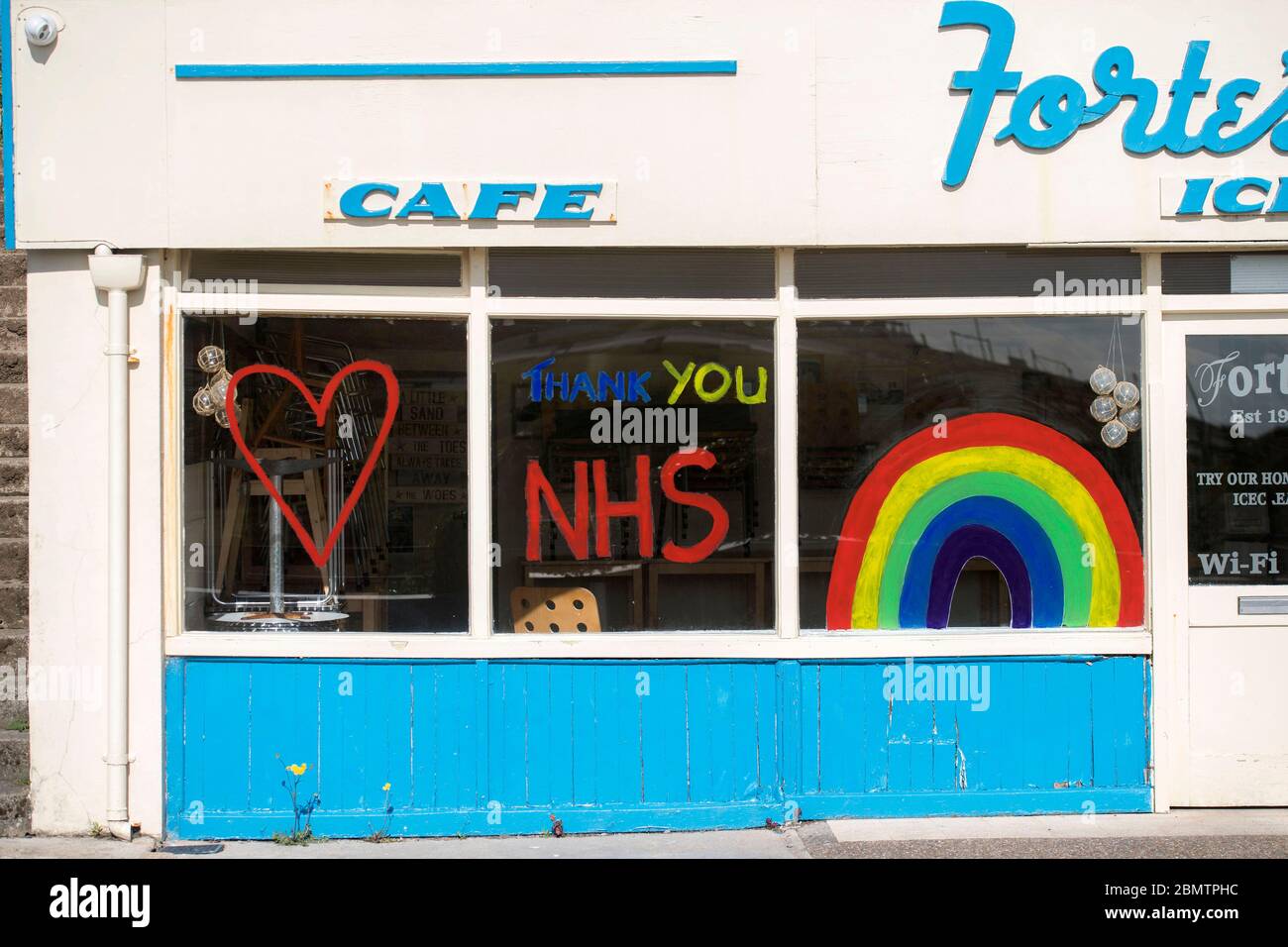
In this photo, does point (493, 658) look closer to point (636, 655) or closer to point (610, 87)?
point (636, 655)

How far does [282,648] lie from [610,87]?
2.91 m

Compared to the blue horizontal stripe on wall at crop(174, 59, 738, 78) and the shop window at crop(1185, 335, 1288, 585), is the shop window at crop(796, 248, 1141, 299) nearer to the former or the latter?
the shop window at crop(1185, 335, 1288, 585)

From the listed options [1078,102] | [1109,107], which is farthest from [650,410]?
[1109,107]

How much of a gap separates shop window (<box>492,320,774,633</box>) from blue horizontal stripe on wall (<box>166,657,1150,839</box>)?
12.3 inches

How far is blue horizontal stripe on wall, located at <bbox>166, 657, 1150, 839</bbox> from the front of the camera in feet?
18.8

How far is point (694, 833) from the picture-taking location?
571 centimetres

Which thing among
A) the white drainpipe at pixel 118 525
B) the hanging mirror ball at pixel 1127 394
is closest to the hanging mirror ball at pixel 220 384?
the white drainpipe at pixel 118 525

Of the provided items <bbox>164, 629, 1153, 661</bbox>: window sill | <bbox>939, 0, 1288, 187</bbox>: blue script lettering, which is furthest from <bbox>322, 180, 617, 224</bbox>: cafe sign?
<bbox>164, 629, 1153, 661</bbox>: window sill

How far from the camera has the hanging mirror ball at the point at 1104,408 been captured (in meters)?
5.90

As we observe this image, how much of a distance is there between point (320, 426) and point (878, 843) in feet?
10.2

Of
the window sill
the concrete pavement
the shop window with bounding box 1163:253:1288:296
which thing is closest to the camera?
the concrete pavement

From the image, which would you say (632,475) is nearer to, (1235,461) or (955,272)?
(955,272)

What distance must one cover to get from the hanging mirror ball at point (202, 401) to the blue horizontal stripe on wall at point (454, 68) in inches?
55.1

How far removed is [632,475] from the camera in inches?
233
